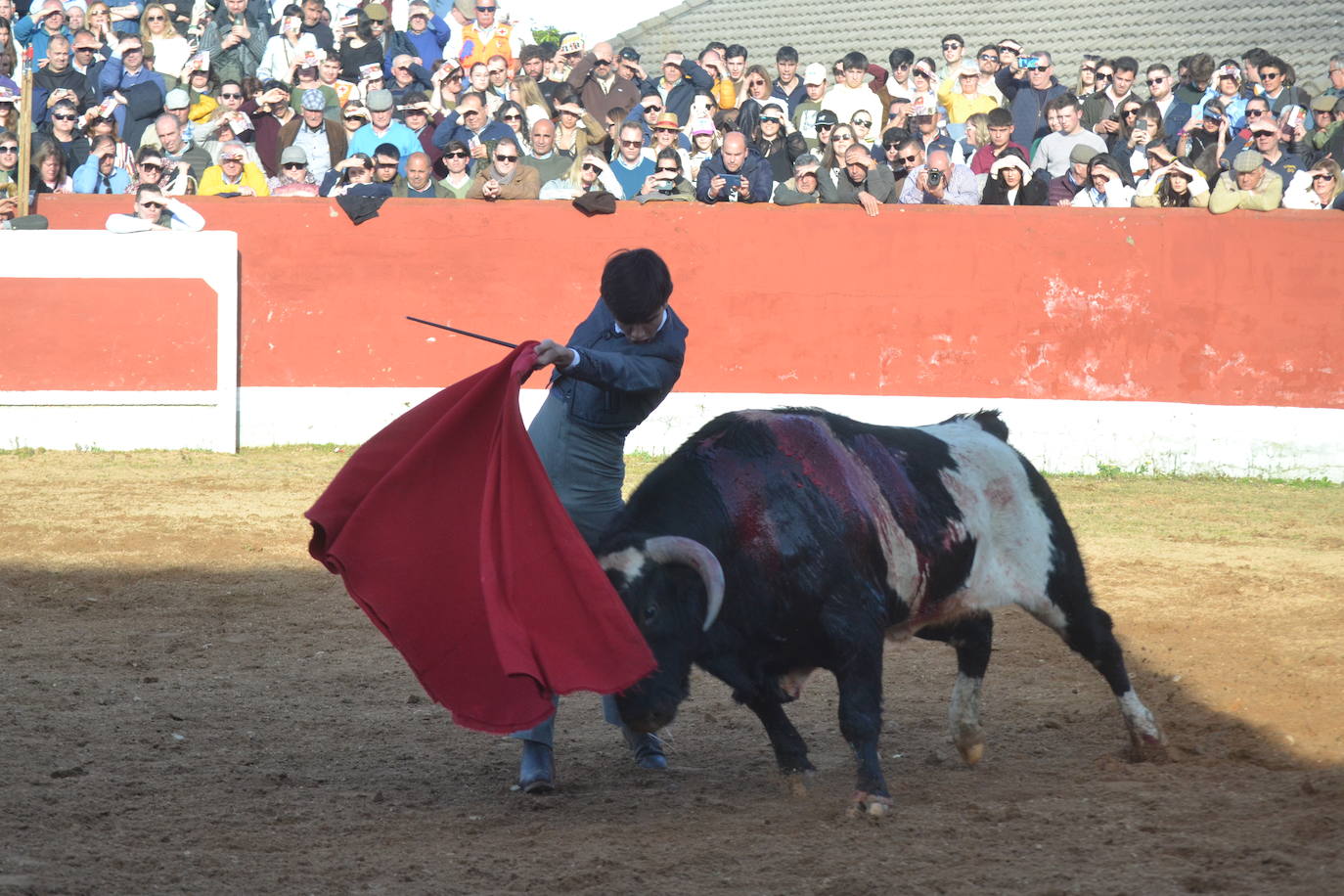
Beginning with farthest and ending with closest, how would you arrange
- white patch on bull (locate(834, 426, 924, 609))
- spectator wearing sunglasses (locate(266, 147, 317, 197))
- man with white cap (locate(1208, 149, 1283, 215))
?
1. spectator wearing sunglasses (locate(266, 147, 317, 197))
2. man with white cap (locate(1208, 149, 1283, 215))
3. white patch on bull (locate(834, 426, 924, 609))

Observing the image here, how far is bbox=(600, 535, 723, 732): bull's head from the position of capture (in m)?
3.92

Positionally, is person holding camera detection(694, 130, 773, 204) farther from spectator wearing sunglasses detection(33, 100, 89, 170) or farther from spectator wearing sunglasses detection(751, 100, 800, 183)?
spectator wearing sunglasses detection(33, 100, 89, 170)

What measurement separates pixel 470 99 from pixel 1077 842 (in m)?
9.10

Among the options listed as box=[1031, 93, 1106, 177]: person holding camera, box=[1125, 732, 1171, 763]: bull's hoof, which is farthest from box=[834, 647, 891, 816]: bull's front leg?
box=[1031, 93, 1106, 177]: person holding camera

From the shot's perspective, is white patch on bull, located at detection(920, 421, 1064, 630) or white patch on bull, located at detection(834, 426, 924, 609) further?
white patch on bull, located at detection(920, 421, 1064, 630)

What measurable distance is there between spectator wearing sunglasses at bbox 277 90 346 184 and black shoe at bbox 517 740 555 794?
8.41 metres

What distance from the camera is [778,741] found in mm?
4344

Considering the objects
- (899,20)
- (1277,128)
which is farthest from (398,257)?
(899,20)

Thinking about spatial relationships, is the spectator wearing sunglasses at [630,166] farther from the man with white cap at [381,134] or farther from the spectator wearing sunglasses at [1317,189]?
the spectator wearing sunglasses at [1317,189]

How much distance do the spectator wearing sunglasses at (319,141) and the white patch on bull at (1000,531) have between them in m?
8.31

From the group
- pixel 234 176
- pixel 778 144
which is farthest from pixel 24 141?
pixel 778 144

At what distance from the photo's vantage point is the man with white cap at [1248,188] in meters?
10.6

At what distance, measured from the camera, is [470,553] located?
405 cm

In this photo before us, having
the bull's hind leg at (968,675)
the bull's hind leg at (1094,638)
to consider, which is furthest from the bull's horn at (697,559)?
the bull's hind leg at (1094,638)
